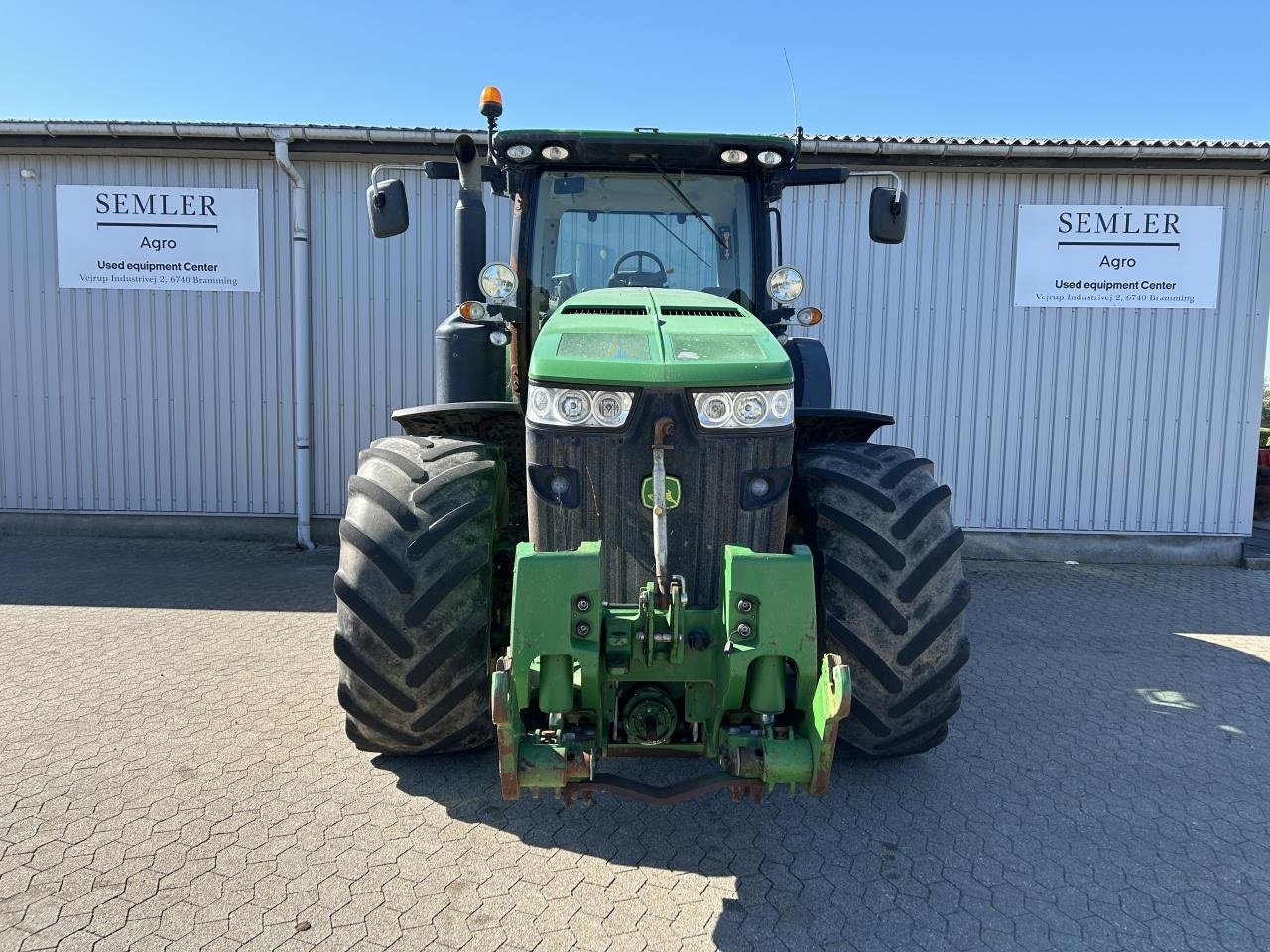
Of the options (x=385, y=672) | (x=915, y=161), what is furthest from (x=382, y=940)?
(x=915, y=161)

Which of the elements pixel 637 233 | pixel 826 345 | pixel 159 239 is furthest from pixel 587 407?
pixel 159 239

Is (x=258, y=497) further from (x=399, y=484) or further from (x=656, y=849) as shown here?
(x=656, y=849)

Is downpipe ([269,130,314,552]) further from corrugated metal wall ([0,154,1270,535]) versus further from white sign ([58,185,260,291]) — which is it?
white sign ([58,185,260,291])

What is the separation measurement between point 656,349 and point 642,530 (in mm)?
614

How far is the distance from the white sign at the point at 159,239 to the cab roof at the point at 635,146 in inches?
216

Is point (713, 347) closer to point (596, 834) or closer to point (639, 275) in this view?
point (639, 275)

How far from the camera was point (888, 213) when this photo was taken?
4.02m

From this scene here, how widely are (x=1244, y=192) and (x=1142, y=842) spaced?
7.46m

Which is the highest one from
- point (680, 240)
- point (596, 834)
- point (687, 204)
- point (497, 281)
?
point (687, 204)

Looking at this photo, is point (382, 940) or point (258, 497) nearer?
point (382, 940)

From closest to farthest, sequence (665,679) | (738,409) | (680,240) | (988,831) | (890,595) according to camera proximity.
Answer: (665,679) → (738,409) → (890,595) → (988,831) → (680,240)

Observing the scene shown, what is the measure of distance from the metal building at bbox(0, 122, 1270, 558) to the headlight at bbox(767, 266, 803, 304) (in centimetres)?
467

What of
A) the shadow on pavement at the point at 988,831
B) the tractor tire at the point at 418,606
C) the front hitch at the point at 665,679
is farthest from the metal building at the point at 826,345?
the front hitch at the point at 665,679

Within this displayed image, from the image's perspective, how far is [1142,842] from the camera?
3.12 meters
